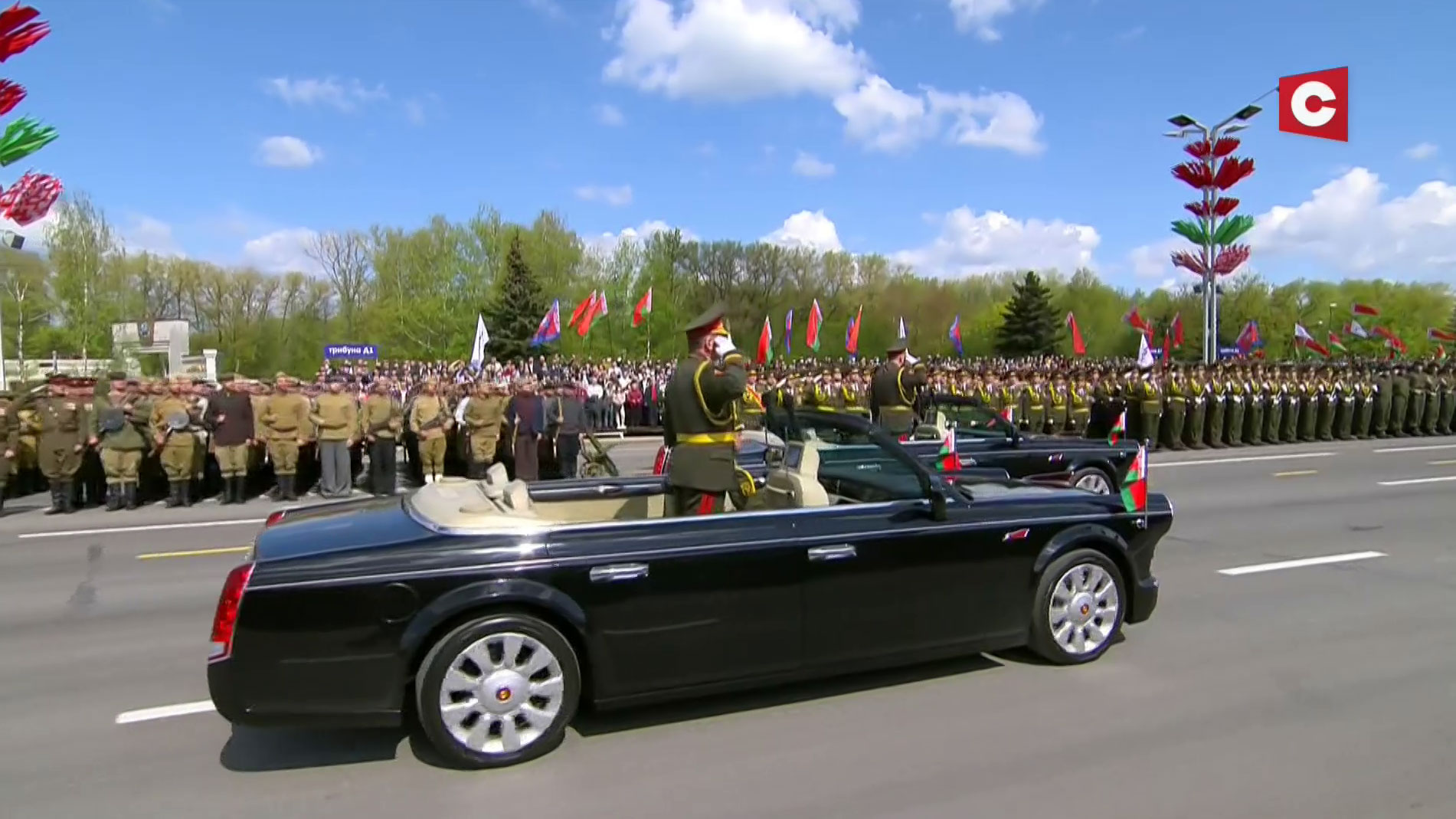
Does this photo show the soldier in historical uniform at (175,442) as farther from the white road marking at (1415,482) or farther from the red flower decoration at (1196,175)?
the red flower decoration at (1196,175)

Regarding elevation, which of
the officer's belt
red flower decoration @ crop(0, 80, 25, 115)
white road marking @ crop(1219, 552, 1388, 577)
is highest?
red flower decoration @ crop(0, 80, 25, 115)

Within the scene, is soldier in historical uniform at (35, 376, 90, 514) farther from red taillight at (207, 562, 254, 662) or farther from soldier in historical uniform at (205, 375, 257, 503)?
red taillight at (207, 562, 254, 662)

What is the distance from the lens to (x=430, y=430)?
13.8 metres

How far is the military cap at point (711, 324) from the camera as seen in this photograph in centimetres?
545

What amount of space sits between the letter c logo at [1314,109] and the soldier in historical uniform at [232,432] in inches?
1023

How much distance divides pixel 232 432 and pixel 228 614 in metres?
9.87

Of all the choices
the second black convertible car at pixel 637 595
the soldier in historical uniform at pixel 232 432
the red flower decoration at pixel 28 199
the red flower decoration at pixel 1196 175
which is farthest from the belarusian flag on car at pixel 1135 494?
the red flower decoration at pixel 1196 175

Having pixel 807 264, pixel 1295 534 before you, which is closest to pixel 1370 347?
pixel 807 264

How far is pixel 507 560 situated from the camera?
411 centimetres

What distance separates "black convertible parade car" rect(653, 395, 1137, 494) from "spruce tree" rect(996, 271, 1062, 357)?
57189 mm

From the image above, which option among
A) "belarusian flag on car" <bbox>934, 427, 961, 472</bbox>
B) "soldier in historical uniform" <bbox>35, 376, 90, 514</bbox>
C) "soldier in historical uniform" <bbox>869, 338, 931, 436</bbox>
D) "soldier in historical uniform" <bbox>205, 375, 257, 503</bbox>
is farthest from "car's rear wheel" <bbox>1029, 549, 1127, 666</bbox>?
"soldier in historical uniform" <bbox>35, 376, 90, 514</bbox>

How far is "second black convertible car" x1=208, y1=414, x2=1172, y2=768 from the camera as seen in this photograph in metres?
3.92

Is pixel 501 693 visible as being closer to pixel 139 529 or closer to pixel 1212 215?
pixel 139 529

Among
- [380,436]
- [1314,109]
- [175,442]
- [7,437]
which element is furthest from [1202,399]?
[7,437]
